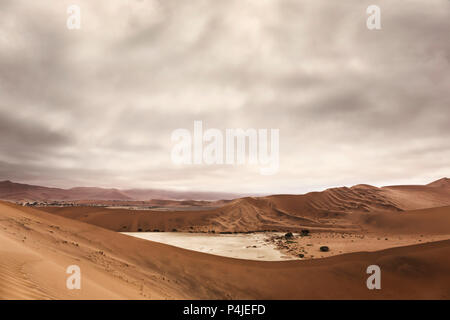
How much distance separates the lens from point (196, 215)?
109 feet

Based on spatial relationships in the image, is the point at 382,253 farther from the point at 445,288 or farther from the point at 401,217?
the point at 401,217

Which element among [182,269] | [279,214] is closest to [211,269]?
[182,269]

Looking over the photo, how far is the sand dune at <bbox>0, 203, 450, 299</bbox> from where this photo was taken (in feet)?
22.2

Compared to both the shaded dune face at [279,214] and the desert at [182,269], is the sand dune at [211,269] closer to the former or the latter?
the desert at [182,269]

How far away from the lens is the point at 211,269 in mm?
9945

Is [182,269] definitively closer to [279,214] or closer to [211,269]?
[211,269]

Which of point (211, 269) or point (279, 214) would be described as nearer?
point (211, 269)

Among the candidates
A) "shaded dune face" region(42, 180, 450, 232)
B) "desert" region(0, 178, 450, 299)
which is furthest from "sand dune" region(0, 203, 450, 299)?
"shaded dune face" region(42, 180, 450, 232)

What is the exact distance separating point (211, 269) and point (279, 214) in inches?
1057

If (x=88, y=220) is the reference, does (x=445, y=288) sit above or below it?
above
